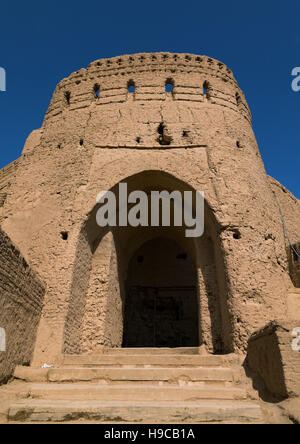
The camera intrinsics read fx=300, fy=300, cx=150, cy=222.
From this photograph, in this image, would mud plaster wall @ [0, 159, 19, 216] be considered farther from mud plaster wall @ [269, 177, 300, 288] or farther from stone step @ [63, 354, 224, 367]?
mud plaster wall @ [269, 177, 300, 288]

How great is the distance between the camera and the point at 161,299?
12.0 m

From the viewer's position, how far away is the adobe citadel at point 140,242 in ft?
14.8

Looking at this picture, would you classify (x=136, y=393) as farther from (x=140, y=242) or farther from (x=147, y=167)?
(x=140, y=242)

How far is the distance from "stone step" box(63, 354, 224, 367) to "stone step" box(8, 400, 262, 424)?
79.8 inches

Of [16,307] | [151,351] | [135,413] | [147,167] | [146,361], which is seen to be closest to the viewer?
[135,413]

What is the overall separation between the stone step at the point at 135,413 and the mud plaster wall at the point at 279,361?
63 cm

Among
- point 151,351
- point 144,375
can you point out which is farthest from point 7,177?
point 144,375

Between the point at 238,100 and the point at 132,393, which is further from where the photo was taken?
the point at 238,100

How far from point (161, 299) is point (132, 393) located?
8180 mm

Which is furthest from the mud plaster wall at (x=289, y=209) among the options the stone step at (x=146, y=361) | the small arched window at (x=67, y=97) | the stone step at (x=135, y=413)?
the small arched window at (x=67, y=97)

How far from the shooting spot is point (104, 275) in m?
7.32

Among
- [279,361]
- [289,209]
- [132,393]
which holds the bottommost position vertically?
[132,393]

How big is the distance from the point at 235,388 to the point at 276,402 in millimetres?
556

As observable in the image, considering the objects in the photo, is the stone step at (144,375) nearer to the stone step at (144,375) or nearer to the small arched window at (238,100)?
the stone step at (144,375)
